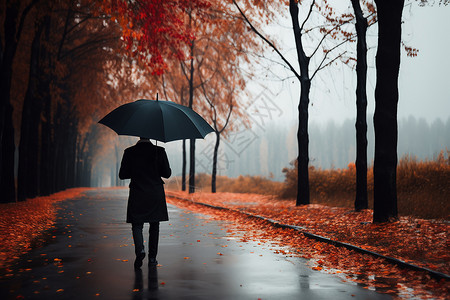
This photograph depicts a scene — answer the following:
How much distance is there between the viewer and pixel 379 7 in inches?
505

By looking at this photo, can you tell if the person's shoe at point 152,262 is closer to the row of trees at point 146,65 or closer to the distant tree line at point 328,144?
the row of trees at point 146,65

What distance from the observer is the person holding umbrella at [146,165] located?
8102 millimetres

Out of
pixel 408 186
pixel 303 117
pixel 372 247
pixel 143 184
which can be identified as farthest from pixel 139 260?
pixel 303 117

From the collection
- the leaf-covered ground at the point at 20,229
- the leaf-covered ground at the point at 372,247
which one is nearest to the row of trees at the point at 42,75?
the leaf-covered ground at the point at 20,229

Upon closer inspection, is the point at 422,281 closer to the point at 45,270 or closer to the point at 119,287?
the point at 119,287

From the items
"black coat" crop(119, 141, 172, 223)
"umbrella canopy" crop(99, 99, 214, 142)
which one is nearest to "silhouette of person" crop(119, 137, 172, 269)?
"black coat" crop(119, 141, 172, 223)

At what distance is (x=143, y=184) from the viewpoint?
8133mm

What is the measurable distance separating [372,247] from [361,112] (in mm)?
8652

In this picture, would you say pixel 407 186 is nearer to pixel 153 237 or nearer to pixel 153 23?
pixel 153 23

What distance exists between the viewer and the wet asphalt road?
643cm

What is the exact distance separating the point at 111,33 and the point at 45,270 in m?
21.4

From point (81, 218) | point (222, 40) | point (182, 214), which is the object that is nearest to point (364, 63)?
point (182, 214)

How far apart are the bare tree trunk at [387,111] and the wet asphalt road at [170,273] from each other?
11.8 feet

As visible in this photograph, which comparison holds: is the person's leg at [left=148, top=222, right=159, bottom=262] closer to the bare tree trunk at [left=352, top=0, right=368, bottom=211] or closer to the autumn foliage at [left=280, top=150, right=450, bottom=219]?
the autumn foliage at [left=280, top=150, right=450, bottom=219]
